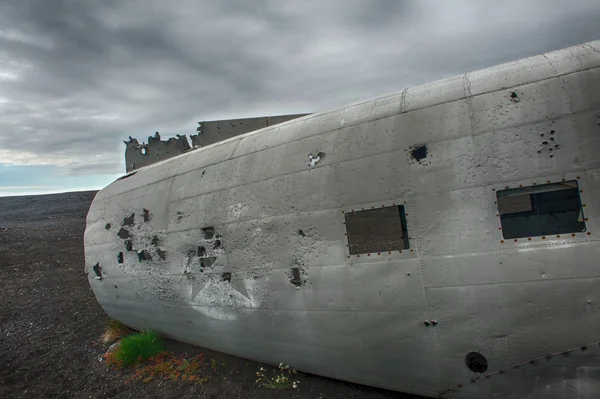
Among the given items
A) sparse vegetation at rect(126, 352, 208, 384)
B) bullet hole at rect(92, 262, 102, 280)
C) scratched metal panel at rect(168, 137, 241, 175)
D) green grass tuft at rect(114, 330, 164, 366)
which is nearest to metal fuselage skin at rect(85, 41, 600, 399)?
scratched metal panel at rect(168, 137, 241, 175)

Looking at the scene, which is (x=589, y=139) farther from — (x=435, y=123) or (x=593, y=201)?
(x=435, y=123)

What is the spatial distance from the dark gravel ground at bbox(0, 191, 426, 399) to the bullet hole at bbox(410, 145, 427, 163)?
359 cm

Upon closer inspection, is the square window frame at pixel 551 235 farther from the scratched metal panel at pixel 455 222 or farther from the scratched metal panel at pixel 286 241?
the scratched metal panel at pixel 286 241

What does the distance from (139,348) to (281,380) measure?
3.79 metres

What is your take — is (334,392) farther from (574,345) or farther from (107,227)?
(107,227)

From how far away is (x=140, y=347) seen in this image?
764 centimetres

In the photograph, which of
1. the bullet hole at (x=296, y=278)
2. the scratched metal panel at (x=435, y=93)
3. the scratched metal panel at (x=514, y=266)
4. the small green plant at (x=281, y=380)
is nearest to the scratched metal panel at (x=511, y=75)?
the scratched metal panel at (x=435, y=93)

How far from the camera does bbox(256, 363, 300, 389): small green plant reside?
228 inches

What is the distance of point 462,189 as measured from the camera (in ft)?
13.6

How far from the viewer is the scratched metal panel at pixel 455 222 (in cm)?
402

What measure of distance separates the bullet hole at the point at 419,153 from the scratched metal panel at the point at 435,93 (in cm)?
64

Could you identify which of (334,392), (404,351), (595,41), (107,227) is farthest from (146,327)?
(595,41)

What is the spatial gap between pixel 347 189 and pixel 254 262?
2040 mm

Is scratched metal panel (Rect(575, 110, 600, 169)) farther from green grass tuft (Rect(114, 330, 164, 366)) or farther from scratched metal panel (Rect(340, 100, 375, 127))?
green grass tuft (Rect(114, 330, 164, 366))
